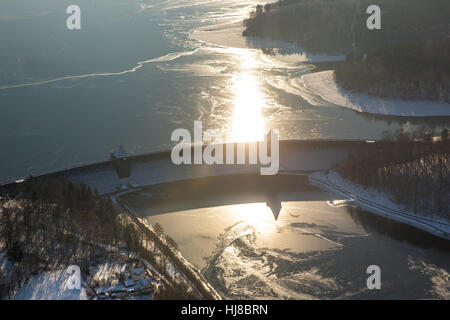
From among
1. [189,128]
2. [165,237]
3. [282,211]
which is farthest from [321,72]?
[165,237]

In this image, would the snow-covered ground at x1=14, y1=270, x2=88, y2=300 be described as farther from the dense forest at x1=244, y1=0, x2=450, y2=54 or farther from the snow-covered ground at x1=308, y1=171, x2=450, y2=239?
the dense forest at x1=244, y1=0, x2=450, y2=54

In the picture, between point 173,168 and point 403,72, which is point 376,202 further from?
point 403,72

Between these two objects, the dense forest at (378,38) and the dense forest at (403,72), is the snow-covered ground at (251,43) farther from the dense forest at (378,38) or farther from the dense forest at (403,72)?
the dense forest at (403,72)

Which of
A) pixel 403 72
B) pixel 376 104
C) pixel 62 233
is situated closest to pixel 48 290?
pixel 62 233

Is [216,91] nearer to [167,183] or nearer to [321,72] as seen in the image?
[321,72]

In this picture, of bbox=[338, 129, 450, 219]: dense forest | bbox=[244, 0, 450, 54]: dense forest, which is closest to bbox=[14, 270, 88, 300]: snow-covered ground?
bbox=[338, 129, 450, 219]: dense forest

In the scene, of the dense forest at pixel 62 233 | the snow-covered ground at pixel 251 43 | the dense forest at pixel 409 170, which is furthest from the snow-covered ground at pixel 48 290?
the snow-covered ground at pixel 251 43
